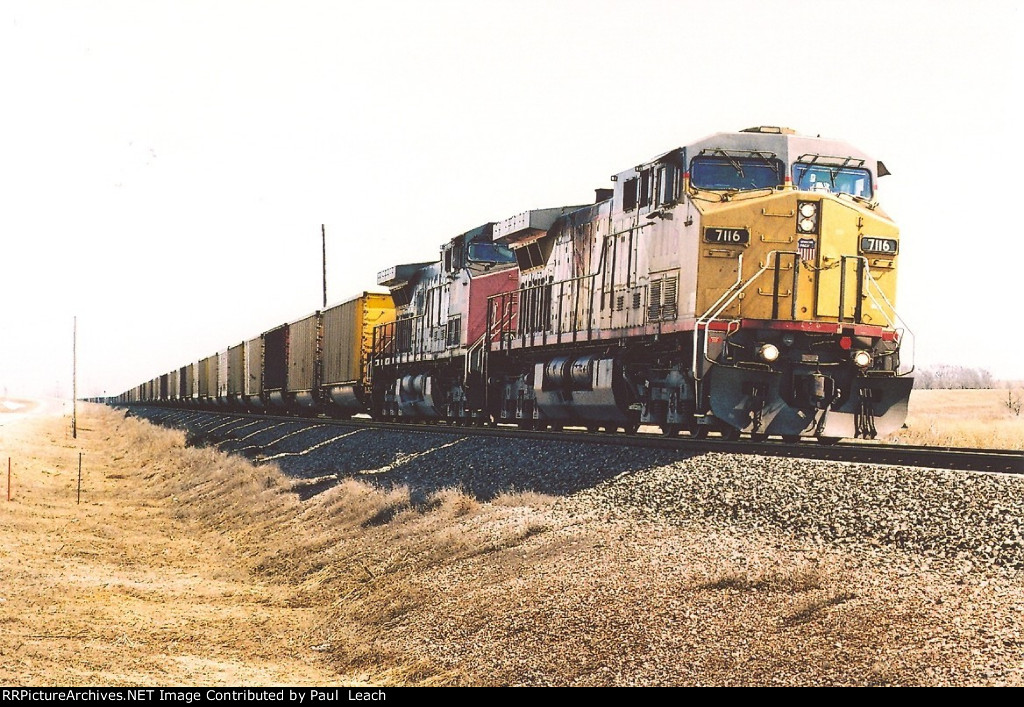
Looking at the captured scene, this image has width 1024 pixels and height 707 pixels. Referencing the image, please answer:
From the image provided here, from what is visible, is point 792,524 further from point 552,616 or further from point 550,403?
point 550,403

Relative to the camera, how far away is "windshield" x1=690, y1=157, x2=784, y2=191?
13.2 meters

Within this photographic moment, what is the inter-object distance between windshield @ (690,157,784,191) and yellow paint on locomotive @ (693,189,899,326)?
1.34 ft

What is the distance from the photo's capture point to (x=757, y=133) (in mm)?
13297

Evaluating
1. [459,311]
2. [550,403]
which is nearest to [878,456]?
[550,403]

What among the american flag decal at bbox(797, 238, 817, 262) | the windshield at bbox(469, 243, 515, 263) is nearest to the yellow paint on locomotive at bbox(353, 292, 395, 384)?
the windshield at bbox(469, 243, 515, 263)

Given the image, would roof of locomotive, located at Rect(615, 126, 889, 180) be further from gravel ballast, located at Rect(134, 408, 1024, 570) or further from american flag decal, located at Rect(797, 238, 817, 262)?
gravel ballast, located at Rect(134, 408, 1024, 570)

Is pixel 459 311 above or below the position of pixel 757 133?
below

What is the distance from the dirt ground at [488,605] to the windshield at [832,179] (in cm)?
544

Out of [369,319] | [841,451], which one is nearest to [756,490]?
[841,451]

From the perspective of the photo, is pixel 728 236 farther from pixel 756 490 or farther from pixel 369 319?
pixel 369 319

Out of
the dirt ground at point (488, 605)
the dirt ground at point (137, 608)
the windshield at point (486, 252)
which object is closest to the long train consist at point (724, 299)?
the dirt ground at point (488, 605)

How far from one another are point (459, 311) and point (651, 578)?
14.2 metres

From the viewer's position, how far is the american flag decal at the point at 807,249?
41.8 feet

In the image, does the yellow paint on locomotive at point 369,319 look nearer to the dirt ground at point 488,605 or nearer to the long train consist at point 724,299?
the long train consist at point 724,299
